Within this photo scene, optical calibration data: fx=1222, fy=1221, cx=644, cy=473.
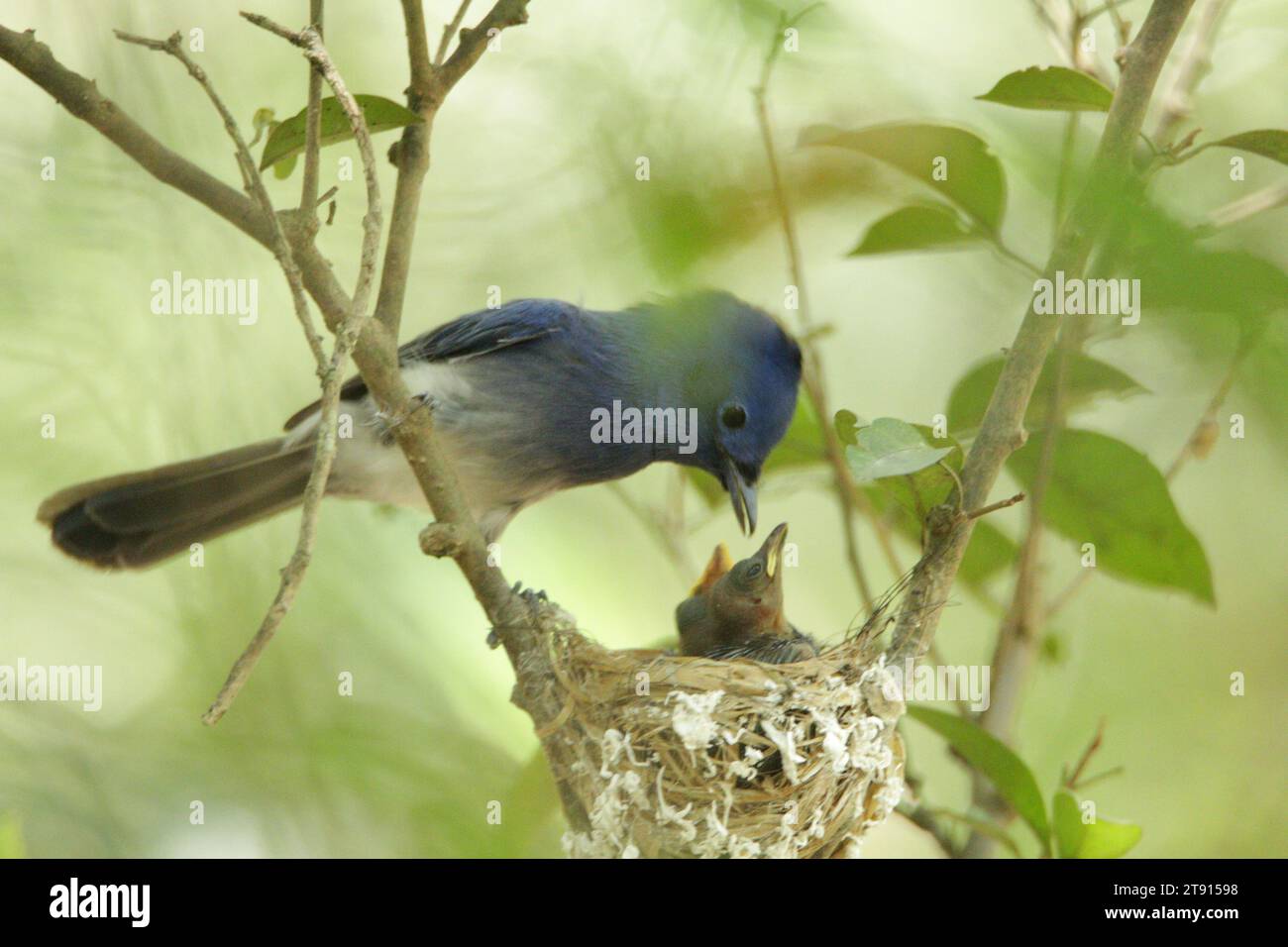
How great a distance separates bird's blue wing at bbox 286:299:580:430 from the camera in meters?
3.52

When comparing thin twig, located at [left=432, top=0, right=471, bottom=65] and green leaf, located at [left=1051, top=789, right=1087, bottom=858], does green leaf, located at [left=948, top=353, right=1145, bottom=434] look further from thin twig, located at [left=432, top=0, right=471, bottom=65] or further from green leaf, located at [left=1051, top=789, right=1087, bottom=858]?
thin twig, located at [left=432, top=0, right=471, bottom=65]

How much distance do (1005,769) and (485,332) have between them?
1877 millimetres

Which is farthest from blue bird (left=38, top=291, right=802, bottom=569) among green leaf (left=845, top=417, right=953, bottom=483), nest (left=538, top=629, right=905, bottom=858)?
green leaf (left=845, top=417, right=953, bottom=483)

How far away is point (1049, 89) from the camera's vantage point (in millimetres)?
2258

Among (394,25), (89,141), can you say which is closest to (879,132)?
(394,25)

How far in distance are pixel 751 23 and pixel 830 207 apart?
2.08 feet

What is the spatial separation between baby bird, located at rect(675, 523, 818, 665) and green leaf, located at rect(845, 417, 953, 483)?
1.33 m

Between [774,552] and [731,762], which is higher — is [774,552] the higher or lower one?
the higher one

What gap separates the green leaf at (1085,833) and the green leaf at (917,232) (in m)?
1.17

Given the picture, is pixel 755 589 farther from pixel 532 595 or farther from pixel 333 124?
pixel 333 124

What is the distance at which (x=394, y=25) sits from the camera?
10.6ft

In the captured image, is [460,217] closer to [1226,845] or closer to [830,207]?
[830,207]

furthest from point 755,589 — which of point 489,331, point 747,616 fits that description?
point 489,331

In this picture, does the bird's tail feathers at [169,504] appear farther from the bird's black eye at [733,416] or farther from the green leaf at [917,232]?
the green leaf at [917,232]
